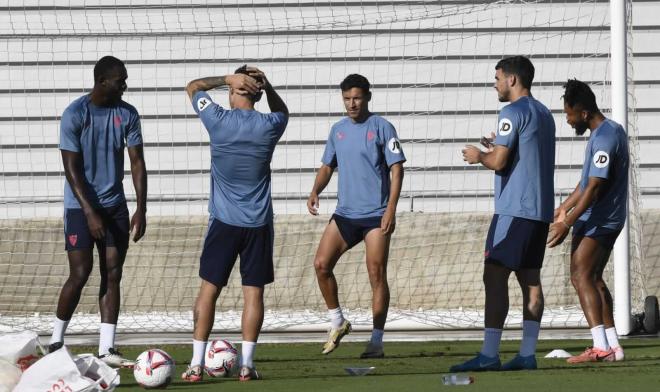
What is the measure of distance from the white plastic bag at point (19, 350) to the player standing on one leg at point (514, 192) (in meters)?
2.47

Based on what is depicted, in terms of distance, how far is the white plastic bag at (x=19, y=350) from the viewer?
7742mm

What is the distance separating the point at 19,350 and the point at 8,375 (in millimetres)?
507

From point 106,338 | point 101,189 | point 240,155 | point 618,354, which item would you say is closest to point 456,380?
point 240,155

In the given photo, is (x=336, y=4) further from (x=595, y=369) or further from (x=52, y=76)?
(x=595, y=369)

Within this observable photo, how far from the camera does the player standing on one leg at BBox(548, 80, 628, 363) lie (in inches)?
384

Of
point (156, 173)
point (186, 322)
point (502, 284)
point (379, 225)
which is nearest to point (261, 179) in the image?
point (502, 284)

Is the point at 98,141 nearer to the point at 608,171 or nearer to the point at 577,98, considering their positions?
the point at 577,98

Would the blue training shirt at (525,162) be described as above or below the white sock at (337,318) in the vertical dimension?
above

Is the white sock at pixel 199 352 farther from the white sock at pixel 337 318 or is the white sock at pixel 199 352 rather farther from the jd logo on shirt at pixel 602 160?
the jd logo on shirt at pixel 602 160

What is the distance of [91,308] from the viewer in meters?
15.0

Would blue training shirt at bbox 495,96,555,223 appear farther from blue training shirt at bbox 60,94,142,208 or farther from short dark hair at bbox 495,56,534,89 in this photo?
blue training shirt at bbox 60,94,142,208

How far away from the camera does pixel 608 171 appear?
974 centimetres

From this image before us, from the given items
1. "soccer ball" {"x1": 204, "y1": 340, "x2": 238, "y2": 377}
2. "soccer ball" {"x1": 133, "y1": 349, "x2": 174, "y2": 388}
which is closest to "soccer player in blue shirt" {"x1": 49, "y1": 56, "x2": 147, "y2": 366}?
"soccer ball" {"x1": 204, "y1": 340, "x2": 238, "y2": 377}

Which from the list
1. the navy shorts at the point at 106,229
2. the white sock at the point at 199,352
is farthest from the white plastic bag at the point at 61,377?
the navy shorts at the point at 106,229
